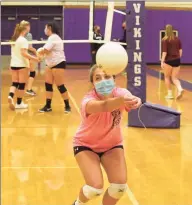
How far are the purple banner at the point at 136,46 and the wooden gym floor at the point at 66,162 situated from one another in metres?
0.75

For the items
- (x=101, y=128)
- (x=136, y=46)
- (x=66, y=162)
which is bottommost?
(x=66, y=162)

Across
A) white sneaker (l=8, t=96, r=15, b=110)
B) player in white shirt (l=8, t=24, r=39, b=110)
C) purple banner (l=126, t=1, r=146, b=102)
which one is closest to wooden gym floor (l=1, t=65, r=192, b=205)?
white sneaker (l=8, t=96, r=15, b=110)

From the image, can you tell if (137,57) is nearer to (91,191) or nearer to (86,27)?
(91,191)

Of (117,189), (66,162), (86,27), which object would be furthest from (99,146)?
(86,27)

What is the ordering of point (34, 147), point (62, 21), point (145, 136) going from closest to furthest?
1. point (34, 147)
2. point (145, 136)
3. point (62, 21)

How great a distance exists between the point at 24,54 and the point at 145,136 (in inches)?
119

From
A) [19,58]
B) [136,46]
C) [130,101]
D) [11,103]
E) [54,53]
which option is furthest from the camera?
[11,103]

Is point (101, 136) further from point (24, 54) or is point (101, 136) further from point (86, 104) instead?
point (24, 54)

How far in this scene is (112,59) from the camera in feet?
12.9

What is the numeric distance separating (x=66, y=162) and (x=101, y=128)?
Result: 2.17m

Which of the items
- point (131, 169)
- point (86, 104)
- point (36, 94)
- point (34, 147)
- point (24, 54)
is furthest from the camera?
point (36, 94)

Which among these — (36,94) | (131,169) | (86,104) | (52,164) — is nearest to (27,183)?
(52,164)

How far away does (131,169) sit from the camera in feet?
19.3

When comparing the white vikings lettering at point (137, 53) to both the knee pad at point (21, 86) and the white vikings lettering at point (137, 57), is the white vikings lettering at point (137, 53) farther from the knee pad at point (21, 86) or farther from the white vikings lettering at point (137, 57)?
the knee pad at point (21, 86)
